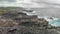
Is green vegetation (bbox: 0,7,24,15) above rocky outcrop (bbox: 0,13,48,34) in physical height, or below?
above

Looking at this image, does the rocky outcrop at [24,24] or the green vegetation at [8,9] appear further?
the green vegetation at [8,9]

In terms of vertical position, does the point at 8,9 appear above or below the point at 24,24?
above

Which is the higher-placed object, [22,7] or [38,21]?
[22,7]

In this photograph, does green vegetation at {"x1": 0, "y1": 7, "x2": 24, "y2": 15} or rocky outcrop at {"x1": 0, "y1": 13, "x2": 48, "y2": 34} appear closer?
rocky outcrop at {"x1": 0, "y1": 13, "x2": 48, "y2": 34}

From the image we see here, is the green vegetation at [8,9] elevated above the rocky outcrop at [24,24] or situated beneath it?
elevated above

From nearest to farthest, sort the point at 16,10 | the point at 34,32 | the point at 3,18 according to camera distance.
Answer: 1. the point at 34,32
2. the point at 3,18
3. the point at 16,10

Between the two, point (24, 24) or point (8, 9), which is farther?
point (8, 9)

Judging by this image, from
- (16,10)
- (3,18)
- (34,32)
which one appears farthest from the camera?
(16,10)

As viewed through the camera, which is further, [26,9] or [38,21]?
[26,9]

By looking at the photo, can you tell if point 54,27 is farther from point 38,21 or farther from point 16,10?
point 16,10

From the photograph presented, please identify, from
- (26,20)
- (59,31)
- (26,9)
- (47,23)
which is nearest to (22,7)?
(26,9)

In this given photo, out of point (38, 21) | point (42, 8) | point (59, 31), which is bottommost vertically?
point (59, 31)
